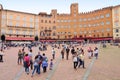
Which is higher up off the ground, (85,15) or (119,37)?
(85,15)

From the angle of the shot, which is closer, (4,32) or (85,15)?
(4,32)

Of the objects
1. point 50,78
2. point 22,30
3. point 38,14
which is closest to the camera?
point 50,78

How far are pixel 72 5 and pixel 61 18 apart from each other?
308 inches

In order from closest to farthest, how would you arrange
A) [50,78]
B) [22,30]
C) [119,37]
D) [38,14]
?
[50,78]
[119,37]
[22,30]
[38,14]

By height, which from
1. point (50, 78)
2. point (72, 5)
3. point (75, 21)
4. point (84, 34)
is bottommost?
point (50, 78)

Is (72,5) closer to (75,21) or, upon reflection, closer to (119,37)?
(75,21)

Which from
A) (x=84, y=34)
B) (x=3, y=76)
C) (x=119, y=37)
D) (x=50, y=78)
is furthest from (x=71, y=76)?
(x=84, y=34)

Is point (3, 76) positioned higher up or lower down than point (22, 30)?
lower down

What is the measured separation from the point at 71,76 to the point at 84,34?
7096cm

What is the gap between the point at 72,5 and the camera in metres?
89.1

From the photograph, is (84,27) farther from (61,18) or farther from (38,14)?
(38,14)

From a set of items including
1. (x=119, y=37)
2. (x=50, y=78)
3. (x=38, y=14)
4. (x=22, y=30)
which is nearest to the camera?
(x=50, y=78)

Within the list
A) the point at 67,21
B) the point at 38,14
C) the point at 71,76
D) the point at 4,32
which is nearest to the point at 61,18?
the point at 67,21

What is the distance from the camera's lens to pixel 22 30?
78188 millimetres
